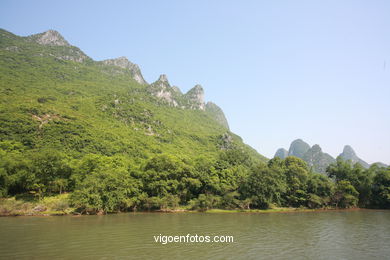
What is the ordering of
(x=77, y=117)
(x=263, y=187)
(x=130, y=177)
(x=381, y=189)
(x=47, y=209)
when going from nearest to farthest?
(x=47, y=209)
(x=263, y=187)
(x=130, y=177)
(x=381, y=189)
(x=77, y=117)

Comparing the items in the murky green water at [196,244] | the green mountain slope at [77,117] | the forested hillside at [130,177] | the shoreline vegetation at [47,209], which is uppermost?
the green mountain slope at [77,117]

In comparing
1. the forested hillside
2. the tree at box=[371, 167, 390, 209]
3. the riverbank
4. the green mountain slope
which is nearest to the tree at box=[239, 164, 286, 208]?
the forested hillside

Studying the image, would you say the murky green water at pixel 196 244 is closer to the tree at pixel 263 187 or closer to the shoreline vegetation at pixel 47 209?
the shoreline vegetation at pixel 47 209

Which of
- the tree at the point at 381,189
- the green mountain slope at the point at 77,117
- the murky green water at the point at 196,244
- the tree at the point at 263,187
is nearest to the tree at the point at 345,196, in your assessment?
the tree at the point at 381,189

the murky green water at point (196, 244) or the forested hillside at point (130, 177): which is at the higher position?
the forested hillside at point (130, 177)

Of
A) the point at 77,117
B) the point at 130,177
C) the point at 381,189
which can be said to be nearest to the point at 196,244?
the point at 130,177

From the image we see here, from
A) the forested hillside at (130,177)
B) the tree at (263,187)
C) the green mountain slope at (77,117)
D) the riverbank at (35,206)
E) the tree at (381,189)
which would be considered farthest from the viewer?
the green mountain slope at (77,117)

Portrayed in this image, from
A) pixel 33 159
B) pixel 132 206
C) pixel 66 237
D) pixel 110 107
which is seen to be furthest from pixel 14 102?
pixel 66 237

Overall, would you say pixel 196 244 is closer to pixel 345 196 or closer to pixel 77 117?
pixel 345 196

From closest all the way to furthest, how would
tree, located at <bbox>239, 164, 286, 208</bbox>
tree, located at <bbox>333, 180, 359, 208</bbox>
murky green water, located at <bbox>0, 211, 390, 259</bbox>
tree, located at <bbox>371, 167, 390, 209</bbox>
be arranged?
murky green water, located at <bbox>0, 211, 390, 259</bbox>, tree, located at <bbox>239, 164, 286, 208</bbox>, tree, located at <bbox>333, 180, 359, 208</bbox>, tree, located at <bbox>371, 167, 390, 209</bbox>

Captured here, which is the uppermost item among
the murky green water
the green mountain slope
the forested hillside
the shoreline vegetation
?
the green mountain slope

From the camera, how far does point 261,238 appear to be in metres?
22.4

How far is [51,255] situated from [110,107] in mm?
130296

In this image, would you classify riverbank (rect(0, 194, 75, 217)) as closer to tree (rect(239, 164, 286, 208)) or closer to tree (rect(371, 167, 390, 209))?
tree (rect(239, 164, 286, 208))
